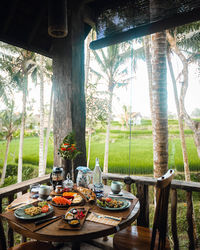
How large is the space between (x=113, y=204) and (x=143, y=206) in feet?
1.89

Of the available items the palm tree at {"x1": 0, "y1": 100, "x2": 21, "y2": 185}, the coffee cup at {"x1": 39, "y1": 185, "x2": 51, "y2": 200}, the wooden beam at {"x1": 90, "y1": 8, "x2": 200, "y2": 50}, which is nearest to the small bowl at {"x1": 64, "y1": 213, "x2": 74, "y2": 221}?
the coffee cup at {"x1": 39, "y1": 185, "x2": 51, "y2": 200}

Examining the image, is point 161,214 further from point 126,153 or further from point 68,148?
point 126,153

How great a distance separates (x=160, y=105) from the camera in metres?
2.97

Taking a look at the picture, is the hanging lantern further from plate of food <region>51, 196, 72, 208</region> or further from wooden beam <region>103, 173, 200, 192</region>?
wooden beam <region>103, 173, 200, 192</region>

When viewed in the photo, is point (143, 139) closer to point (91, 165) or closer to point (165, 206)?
point (91, 165)

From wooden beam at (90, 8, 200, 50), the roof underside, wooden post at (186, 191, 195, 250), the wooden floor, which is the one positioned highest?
the roof underside

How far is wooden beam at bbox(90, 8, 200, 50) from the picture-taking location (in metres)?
1.41

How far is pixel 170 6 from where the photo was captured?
1.49 m

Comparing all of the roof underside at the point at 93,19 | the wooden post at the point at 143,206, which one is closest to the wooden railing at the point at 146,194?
the wooden post at the point at 143,206

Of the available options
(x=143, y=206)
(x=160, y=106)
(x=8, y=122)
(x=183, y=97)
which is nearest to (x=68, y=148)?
(x=143, y=206)

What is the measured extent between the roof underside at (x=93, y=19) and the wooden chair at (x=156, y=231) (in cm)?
123

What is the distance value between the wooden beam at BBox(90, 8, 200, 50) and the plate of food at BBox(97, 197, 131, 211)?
1349mm

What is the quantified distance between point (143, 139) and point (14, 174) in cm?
969

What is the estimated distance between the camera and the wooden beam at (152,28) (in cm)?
141
